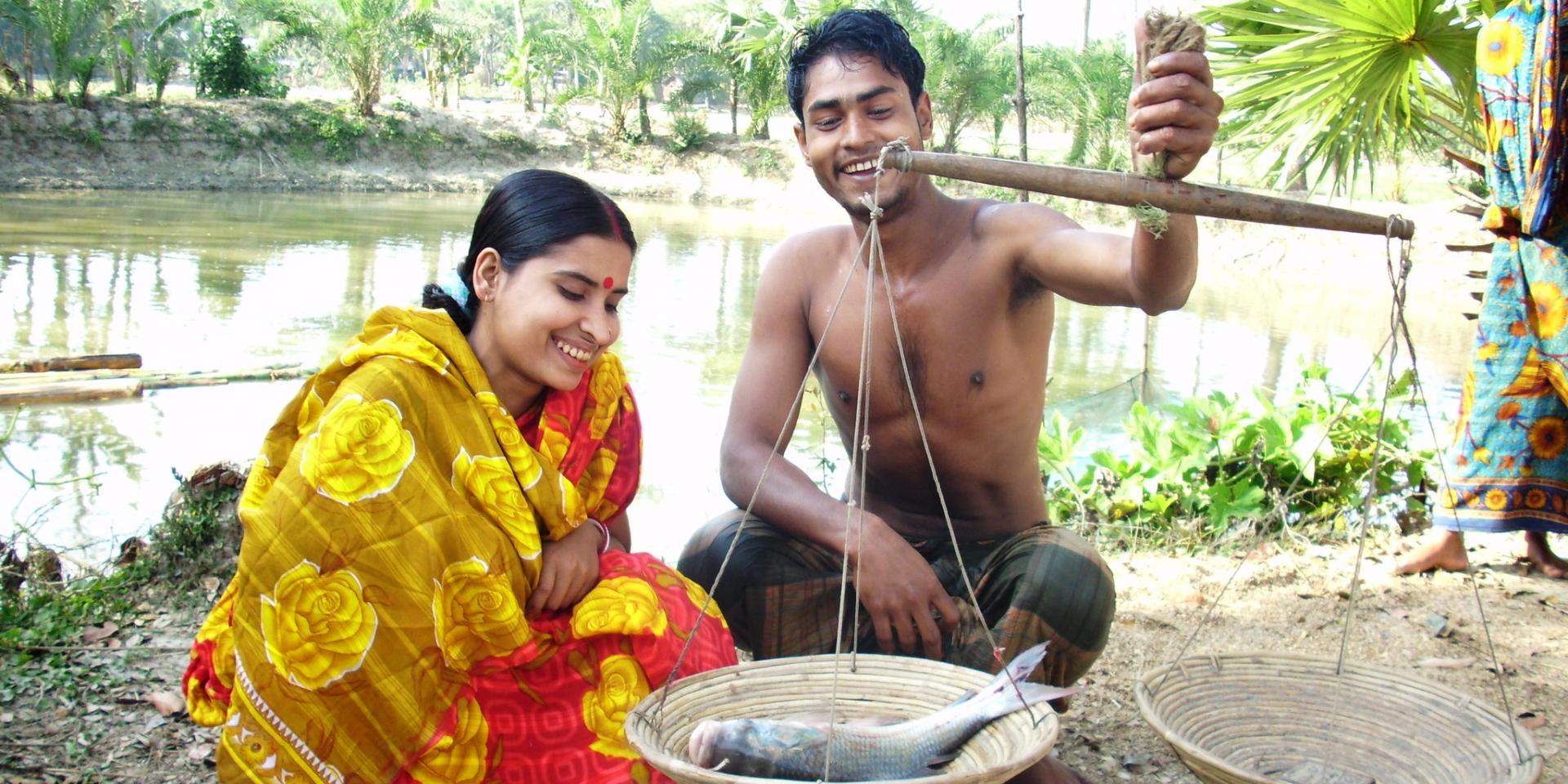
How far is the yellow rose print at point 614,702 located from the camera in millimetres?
2131

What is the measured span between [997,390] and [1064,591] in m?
0.49

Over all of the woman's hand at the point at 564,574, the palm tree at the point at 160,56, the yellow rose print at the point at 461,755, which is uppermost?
the palm tree at the point at 160,56

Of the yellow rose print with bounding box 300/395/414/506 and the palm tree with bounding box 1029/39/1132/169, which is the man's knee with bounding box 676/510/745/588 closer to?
the yellow rose print with bounding box 300/395/414/506

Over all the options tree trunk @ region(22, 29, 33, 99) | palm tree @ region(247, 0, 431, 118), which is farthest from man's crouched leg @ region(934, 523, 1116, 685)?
palm tree @ region(247, 0, 431, 118)

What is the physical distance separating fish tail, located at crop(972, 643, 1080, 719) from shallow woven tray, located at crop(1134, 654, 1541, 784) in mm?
228

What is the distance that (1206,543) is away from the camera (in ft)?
13.9

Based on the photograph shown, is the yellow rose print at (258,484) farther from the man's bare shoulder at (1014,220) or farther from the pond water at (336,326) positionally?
the pond water at (336,326)

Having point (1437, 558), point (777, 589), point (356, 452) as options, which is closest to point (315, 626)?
point (356, 452)

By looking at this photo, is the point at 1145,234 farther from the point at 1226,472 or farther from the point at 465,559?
the point at 1226,472

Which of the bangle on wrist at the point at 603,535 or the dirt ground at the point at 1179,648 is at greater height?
the bangle on wrist at the point at 603,535

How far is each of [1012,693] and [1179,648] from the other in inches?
62.4

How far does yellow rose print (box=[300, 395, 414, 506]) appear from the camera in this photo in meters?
1.94

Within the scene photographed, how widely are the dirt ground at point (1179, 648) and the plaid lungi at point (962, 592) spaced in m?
0.38

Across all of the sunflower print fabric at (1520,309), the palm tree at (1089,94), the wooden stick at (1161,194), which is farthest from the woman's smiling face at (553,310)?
the palm tree at (1089,94)
